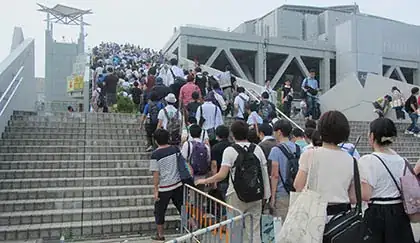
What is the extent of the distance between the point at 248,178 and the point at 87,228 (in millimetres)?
2736

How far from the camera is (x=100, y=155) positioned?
7.09 m

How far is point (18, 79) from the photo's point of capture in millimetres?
8516

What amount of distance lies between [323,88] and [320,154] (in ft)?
94.8

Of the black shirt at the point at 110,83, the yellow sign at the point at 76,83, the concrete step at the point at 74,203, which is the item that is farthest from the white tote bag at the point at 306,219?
the yellow sign at the point at 76,83

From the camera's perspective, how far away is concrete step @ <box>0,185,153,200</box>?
5730 mm

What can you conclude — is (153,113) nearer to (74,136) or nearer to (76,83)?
(74,136)

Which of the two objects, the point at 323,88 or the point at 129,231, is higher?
the point at 323,88

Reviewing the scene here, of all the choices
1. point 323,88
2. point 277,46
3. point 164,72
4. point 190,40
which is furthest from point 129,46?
point 164,72

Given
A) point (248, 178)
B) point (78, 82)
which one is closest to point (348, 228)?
point (248, 178)

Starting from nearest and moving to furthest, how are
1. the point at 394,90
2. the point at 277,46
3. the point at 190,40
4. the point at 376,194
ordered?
A: the point at 376,194 < the point at 394,90 < the point at 190,40 < the point at 277,46

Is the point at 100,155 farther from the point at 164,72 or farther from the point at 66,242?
the point at 164,72

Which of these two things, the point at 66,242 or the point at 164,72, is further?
the point at 164,72

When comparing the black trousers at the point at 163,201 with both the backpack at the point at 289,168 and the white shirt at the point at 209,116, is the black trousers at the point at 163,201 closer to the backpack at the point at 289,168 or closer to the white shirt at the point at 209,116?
the backpack at the point at 289,168

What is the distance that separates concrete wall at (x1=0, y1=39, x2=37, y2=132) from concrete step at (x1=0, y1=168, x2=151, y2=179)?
1.24m
